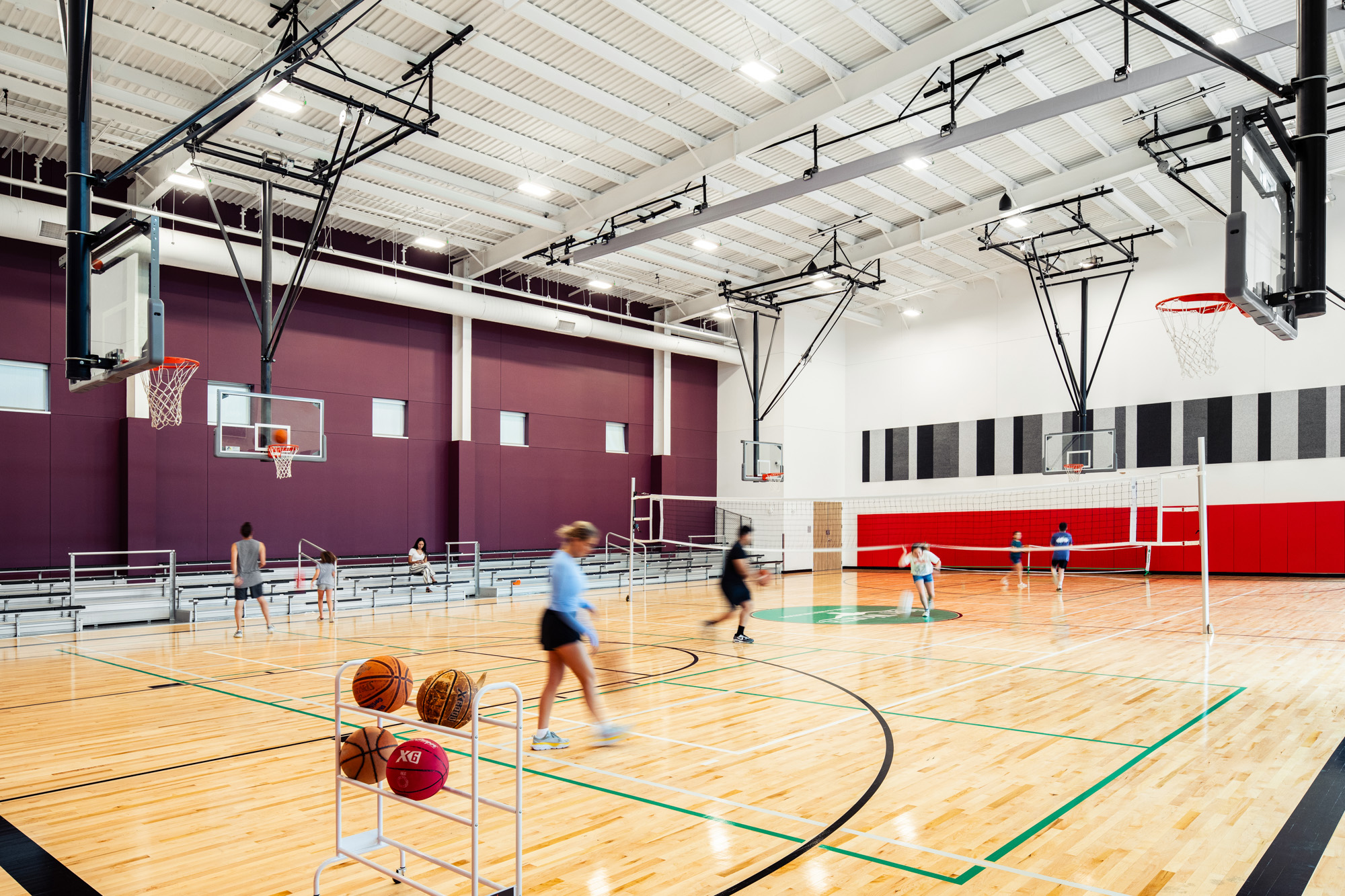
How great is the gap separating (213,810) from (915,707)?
19.2ft

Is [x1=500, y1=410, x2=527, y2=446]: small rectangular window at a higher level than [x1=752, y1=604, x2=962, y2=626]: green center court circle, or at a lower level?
higher

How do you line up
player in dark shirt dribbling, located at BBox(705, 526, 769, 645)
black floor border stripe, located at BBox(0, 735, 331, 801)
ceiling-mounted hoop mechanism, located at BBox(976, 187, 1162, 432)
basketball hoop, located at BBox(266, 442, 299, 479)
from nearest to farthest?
black floor border stripe, located at BBox(0, 735, 331, 801) → player in dark shirt dribbling, located at BBox(705, 526, 769, 645) → basketball hoop, located at BBox(266, 442, 299, 479) → ceiling-mounted hoop mechanism, located at BBox(976, 187, 1162, 432)

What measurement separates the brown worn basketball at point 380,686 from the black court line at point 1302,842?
164 inches

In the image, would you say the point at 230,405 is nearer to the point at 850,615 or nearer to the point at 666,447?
the point at 666,447

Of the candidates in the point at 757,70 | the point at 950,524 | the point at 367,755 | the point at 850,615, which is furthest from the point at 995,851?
the point at 950,524

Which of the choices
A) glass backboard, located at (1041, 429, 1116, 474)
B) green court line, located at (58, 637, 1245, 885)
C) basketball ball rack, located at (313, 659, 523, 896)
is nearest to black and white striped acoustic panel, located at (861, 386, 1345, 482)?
glass backboard, located at (1041, 429, 1116, 474)

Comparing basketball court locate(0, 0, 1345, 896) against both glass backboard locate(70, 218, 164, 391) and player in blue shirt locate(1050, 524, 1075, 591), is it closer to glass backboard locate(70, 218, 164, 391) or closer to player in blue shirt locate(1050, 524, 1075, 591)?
glass backboard locate(70, 218, 164, 391)

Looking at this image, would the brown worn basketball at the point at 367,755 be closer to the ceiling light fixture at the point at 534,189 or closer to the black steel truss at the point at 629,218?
the ceiling light fixture at the point at 534,189

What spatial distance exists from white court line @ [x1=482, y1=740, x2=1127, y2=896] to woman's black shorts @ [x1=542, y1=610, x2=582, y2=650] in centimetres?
89

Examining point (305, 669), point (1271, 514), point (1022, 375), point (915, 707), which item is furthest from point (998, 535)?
point (305, 669)

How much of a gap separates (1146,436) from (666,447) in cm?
1393

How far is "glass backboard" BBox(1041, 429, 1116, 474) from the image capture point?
75.2 feet

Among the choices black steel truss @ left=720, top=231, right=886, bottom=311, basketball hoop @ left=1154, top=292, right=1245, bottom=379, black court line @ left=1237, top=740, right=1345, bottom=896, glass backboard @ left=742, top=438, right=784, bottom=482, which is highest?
black steel truss @ left=720, top=231, right=886, bottom=311

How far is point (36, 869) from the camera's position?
4.30 m
